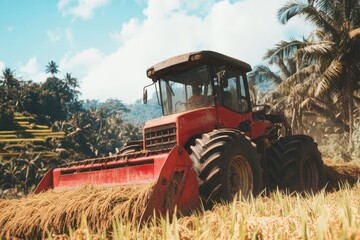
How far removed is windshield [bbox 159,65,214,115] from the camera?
6.23 meters

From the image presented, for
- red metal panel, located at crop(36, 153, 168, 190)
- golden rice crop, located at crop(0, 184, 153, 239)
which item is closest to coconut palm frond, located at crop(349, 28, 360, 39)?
red metal panel, located at crop(36, 153, 168, 190)

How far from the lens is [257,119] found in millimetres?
7875

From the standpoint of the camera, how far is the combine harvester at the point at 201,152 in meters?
4.43

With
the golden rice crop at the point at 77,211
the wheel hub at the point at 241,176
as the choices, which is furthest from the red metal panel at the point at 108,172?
the wheel hub at the point at 241,176

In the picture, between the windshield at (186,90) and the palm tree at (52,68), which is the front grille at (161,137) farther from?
the palm tree at (52,68)

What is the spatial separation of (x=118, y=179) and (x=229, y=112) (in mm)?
2504

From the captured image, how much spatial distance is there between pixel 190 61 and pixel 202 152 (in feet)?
6.29

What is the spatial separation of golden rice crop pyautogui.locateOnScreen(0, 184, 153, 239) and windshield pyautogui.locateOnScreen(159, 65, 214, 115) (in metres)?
2.66

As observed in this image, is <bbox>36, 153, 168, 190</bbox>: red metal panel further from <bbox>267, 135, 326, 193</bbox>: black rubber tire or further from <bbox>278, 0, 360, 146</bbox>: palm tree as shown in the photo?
<bbox>278, 0, 360, 146</bbox>: palm tree

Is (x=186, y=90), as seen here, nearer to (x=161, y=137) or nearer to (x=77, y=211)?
(x=161, y=137)

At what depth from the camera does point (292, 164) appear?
21.6ft

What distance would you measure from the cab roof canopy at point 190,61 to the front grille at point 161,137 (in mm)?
1263

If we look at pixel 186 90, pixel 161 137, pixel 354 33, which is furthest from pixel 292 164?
pixel 354 33

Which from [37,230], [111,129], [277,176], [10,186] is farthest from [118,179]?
[111,129]
